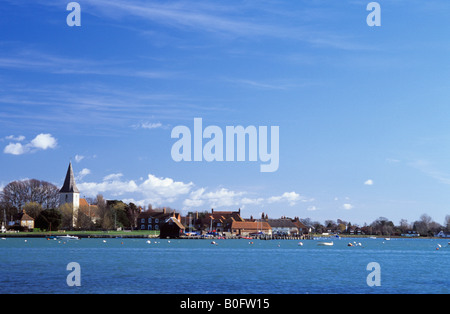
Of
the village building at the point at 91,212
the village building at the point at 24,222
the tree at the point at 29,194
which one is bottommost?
the village building at the point at 24,222

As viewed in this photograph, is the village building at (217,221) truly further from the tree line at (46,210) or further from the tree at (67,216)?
the tree at (67,216)

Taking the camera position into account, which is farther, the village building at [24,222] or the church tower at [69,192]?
the church tower at [69,192]

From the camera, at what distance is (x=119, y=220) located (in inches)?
6850

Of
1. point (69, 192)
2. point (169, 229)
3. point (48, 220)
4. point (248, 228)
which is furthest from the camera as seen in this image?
point (248, 228)

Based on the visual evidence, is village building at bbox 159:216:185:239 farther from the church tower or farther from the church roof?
the church roof

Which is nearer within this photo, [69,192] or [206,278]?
[206,278]

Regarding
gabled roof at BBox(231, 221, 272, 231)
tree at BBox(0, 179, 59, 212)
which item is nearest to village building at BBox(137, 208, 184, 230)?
gabled roof at BBox(231, 221, 272, 231)

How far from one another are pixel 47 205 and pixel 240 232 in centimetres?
5933

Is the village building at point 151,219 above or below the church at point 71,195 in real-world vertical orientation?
below

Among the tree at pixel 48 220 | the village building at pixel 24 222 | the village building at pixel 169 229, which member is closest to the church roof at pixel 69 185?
the village building at pixel 24 222

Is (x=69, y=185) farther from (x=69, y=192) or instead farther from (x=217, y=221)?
(x=217, y=221)

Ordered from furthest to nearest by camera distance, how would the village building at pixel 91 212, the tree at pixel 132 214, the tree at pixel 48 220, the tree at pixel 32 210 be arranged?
1. the tree at pixel 132 214
2. the village building at pixel 91 212
3. the tree at pixel 32 210
4. the tree at pixel 48 220

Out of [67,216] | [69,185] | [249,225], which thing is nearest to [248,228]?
[249,225]
